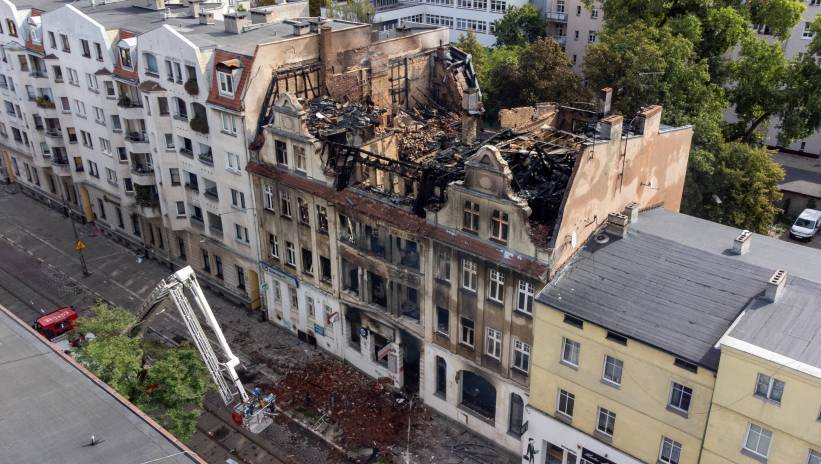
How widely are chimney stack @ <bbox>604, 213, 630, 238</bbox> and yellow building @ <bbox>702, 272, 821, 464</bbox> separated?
28.2 ft

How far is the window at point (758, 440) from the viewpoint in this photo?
32031 millimetres

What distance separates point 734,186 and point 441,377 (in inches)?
1240

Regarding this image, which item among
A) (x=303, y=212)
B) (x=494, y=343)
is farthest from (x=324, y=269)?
(x=494, y=343)

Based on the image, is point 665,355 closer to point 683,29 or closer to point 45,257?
point 683,29

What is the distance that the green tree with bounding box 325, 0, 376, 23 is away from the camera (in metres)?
110

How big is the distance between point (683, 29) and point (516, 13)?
152 feet

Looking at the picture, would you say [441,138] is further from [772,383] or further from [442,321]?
[772,383]

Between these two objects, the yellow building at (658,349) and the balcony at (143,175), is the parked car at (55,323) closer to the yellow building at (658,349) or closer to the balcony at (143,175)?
the balcony at (143,175)

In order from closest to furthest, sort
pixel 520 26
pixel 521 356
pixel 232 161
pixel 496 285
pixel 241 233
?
pixel 496 285 < pixel 521 356 < pixel 232 161 < pixel 241 233 < pixel 520 26

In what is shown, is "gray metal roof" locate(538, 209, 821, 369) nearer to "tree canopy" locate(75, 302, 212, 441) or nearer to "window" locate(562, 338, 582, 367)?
"window" locate(562, 338, 582, 367)

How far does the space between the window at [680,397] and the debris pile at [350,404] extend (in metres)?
→ 18.8

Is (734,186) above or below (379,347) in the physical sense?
above

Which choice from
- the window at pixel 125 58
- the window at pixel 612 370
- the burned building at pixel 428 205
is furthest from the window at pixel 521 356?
the window at pixel 125 58

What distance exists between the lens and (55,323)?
57.0 m
